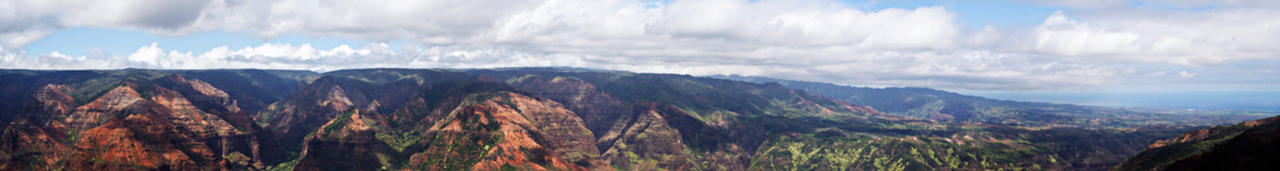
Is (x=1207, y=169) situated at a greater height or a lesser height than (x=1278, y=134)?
lesser

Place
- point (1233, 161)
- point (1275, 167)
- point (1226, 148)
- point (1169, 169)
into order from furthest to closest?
point (1169, 169) < point (1226, 148) < point (1233, 161) < point (1275, 167)

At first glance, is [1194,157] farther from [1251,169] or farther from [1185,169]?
[1251,169]

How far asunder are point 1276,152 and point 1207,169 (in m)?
Answer: 14.7

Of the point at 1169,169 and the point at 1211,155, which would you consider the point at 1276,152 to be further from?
the point at 1169,169

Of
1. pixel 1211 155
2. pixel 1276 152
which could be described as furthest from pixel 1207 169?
pixel 1276 152

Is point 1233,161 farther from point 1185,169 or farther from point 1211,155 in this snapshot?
point 1185,169

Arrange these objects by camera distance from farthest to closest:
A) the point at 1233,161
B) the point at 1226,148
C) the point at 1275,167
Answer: the point at 1226,148 < the point at 1233,161 < the point at 1275,167

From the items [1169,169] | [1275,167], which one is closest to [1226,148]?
[1169,169]

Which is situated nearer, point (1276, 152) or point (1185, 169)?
point (1276, 152)

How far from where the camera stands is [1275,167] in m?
123

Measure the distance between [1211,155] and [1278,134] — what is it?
40.9 feet

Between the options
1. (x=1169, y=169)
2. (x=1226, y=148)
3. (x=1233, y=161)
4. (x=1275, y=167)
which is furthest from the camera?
(x=1169, y=169)

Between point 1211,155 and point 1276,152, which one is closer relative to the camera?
point 1276,152

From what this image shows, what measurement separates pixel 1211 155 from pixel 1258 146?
8357 mm
